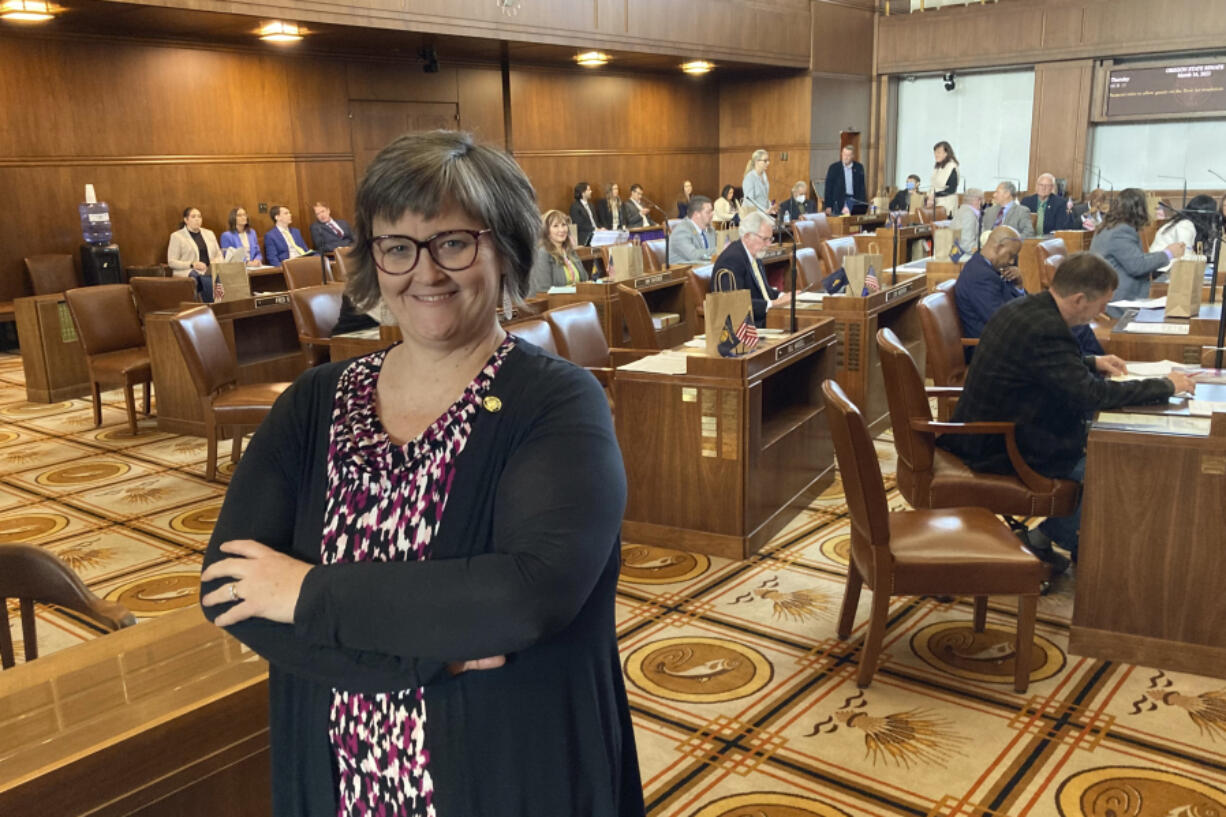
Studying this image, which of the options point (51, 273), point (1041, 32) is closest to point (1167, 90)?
point (1041, 32)

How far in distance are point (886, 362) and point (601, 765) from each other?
2631mm

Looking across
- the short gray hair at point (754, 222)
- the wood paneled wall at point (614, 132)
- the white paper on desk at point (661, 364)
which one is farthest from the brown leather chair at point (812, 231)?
the white paper on desk at point (661, 364)

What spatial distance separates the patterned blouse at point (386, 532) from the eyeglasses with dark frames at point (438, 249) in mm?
119

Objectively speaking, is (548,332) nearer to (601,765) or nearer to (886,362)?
(886,362)

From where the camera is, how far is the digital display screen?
A: 13.0 metres

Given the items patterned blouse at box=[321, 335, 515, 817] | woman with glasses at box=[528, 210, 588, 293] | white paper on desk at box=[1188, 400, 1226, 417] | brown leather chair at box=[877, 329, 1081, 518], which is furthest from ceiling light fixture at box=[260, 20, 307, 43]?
patterned blouse at box=[321, 335, 515, 817]

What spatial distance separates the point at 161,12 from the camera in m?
7.89

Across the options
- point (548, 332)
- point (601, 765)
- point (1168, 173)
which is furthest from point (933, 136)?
point (601, 765)

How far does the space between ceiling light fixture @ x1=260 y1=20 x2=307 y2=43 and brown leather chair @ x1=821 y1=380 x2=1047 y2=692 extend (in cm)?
710

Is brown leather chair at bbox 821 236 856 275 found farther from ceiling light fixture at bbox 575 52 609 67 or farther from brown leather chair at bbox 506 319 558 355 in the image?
ceiling light fixture at bbox 575 52 609 67

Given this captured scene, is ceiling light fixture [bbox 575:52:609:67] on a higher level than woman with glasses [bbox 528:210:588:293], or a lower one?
higher

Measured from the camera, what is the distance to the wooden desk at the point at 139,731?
1283mm

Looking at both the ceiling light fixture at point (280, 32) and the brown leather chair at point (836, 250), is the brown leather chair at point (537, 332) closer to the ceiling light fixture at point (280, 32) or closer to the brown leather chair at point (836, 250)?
the brown leather chair at point (836, 250)

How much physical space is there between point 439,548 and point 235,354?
18.6 feet
